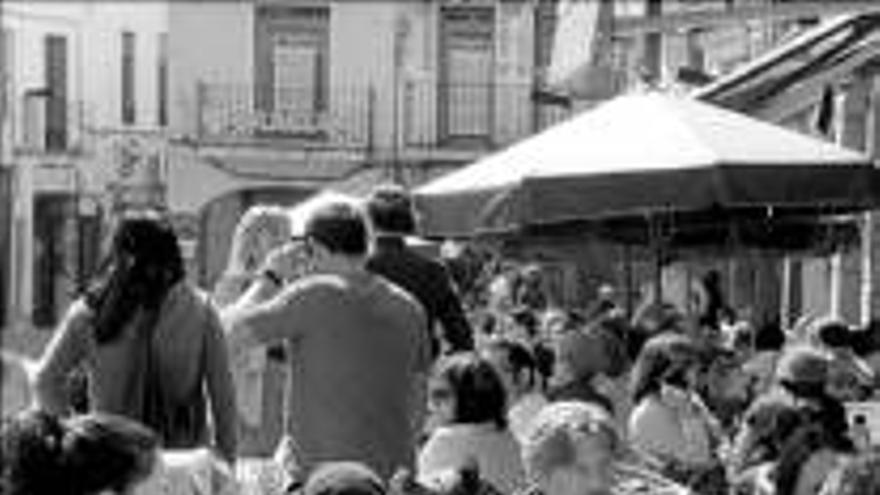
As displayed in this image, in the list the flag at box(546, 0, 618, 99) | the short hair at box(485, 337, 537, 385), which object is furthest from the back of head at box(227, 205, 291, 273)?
the flag at box(546, 0, 618, 99)

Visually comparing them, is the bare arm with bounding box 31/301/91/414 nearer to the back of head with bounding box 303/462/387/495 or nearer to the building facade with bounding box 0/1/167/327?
the back of head with bounding box 303/462/387/495

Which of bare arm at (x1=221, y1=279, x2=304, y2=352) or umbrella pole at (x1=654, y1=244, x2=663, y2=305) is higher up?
bare arm at (x1=221, y1=279, x2=304, y2=352)

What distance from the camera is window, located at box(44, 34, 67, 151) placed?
52.9m

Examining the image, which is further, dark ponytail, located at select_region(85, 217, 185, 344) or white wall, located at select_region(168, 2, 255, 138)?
white wall, located at select_region(168, 2, 255, 138)

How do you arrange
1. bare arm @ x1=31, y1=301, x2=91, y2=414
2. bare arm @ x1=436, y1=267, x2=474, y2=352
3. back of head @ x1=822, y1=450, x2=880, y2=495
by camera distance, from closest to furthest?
back of head @ x1=822, y1=450, x2=880, y2=495, bare arm @ x1=31, y1=301, x2=91, y2=414, bare arm @ x1=436, y1=267, x2=474, y2=352

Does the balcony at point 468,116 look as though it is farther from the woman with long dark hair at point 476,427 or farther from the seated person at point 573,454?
the seated person at point 573,454

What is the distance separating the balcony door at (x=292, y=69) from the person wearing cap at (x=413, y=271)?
30608mm

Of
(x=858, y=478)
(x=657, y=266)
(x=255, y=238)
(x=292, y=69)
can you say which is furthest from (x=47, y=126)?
(x=858, y=478)

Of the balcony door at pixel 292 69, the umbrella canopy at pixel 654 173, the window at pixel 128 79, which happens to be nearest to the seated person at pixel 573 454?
the umbrella canopy at pixel 654 173

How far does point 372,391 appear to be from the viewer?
8609mm

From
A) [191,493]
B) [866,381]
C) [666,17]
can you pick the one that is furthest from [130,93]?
[191,493]

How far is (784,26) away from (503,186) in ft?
35.4

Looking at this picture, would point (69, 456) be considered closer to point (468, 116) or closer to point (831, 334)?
point (831, 334)

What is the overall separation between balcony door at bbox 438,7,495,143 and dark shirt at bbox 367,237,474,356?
3071 centimetres
